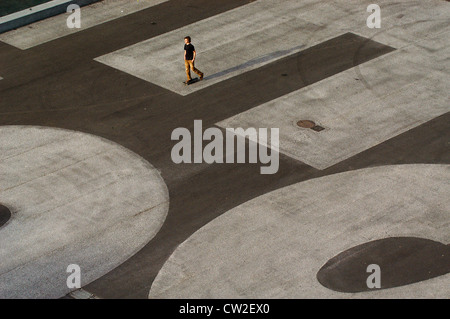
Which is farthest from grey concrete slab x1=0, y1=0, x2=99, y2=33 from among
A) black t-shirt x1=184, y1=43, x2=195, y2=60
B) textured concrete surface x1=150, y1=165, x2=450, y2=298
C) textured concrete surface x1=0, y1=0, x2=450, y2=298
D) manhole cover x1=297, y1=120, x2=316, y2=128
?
textured concrete surface x1=150, y1=165, x2=450, y2=298

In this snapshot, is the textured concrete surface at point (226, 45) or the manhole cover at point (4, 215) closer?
the manhole cover at point (4, 215)

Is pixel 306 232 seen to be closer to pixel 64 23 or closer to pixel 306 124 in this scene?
pixel 306 124

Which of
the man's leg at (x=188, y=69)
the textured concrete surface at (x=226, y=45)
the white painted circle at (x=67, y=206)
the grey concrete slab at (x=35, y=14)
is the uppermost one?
the grey concrete slab at (x=35, y=14)

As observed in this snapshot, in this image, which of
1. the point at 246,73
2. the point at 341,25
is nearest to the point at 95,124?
the point at 246,73

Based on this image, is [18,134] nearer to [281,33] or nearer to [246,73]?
[246,73]

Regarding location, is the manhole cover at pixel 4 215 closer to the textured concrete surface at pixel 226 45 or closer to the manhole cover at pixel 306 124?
the textured concrete surface at pixel 226 45

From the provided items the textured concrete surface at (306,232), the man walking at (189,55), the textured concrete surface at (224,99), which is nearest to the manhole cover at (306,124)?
the textured concrete surface at (224,99)
